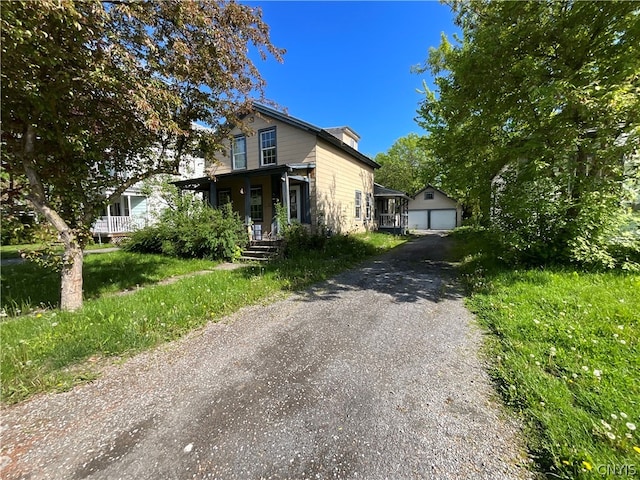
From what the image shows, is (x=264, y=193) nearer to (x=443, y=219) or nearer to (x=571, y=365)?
(x=571, y=365)

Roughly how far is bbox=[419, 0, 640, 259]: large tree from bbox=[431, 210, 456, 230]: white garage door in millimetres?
24987

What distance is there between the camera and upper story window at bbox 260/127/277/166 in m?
13.2

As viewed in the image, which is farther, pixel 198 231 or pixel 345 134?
pixel 345 134

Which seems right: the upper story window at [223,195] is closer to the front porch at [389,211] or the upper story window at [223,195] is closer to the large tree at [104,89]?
the large tree at [104,89]

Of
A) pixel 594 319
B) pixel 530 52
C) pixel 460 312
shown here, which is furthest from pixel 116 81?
pixel 530 52

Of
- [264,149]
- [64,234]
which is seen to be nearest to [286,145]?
[264,149]

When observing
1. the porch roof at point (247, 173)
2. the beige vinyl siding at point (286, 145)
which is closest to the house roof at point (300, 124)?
the beige vinyl siding at point (286, 145)

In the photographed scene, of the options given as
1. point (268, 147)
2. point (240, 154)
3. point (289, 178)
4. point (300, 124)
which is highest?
point (300, 124)

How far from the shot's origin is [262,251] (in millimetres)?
10453

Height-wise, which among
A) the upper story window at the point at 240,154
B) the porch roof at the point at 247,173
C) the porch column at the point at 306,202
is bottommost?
the porch column at the point at 306,202

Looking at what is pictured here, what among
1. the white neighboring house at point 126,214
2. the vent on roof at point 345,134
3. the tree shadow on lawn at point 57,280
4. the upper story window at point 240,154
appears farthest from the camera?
the white neighboring house at point 126,214

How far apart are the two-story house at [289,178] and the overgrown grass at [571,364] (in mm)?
7879

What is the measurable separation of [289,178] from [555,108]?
817 cm

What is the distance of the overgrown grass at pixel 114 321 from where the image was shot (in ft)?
9.81
